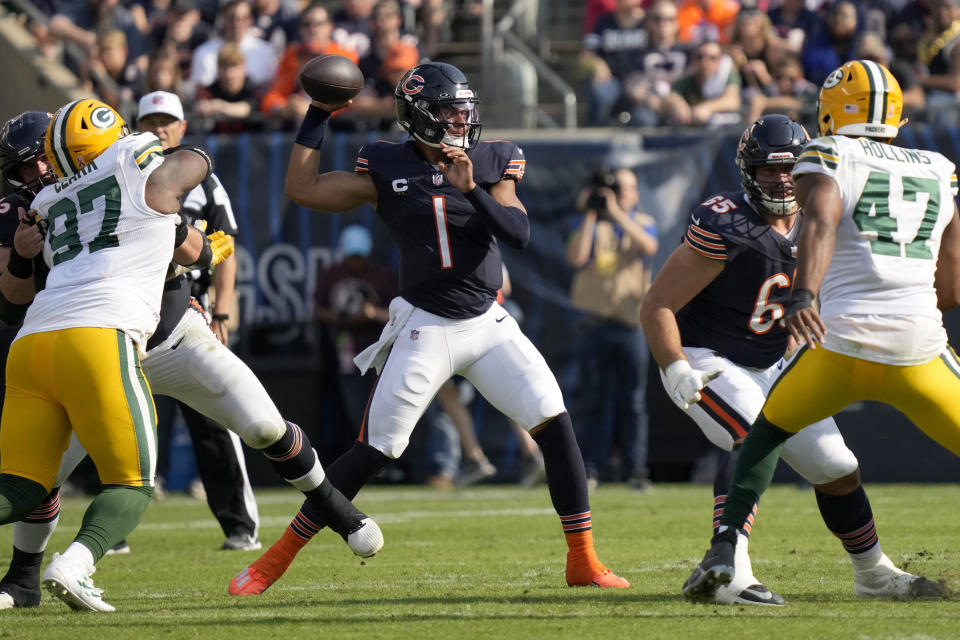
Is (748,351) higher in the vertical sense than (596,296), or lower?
higher

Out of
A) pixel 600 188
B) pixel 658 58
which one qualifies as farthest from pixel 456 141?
pixel 658 58

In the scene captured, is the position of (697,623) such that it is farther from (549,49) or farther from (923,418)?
(549,49)

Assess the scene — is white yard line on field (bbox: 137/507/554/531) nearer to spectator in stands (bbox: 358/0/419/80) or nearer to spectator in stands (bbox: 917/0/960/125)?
spectator in stands (bbox: 917/0/960/125)

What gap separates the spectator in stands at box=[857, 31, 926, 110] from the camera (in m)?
10.3

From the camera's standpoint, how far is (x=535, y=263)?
413 inches

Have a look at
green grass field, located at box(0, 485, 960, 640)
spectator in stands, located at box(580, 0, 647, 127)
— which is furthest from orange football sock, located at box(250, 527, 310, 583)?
spectator in stands, located at box(580, 0, 647, 127)

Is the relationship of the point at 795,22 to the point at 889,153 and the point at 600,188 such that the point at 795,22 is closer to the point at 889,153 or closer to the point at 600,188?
the point at 600,188

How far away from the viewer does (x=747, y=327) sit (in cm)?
509

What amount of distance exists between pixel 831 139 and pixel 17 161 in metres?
2.87

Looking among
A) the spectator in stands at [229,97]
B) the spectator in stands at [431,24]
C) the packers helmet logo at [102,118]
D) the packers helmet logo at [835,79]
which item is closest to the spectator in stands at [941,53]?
the spectator in stands at [431,24]

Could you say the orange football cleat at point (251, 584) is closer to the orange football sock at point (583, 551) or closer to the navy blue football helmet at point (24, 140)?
the orange football sock at point (583, 551)

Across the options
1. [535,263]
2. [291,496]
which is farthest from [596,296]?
[291,496]

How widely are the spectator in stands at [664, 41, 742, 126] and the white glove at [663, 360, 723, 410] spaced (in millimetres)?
6207

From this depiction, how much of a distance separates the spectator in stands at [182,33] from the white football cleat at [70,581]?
361 inches
